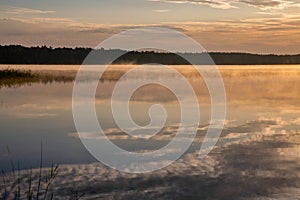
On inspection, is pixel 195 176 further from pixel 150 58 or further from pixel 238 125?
pixel 150 58

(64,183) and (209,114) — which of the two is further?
(209,114)

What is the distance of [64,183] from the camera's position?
25.9 ft

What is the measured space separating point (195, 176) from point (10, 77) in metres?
30.2

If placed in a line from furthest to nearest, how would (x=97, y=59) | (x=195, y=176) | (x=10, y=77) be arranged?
(x=97, y=59)
(x=10, y=77)
(x=195, y=176)

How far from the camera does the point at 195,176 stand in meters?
8.55

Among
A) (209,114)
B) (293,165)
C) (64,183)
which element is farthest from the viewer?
(209,114)

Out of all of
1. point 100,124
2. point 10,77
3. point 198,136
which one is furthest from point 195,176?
point 10,77

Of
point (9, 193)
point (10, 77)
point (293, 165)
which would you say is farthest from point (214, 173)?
point (10, 77)

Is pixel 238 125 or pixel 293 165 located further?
pixel 238 125

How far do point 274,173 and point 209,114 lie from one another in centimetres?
824

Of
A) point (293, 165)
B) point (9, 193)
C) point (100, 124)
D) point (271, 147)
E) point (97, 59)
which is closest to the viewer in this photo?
point (9, 193)

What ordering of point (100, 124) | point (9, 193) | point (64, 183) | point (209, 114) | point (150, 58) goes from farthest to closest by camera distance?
point (150, 58) < point (209, 114) < point (100, 124) < point (64, 183) < point (9, 193)

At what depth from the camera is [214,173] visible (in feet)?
29.0

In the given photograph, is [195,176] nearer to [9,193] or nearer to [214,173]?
[214,173]
